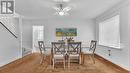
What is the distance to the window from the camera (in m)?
5.71

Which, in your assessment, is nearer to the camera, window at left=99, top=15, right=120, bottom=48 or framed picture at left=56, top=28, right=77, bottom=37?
window at left=99, top=15, right=120, bottom=48

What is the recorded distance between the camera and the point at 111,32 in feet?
21.3

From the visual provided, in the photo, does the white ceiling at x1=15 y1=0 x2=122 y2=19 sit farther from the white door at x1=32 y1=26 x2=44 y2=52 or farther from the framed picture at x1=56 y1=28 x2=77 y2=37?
the white door at x1=32 y1=26 x2=44 y2=52

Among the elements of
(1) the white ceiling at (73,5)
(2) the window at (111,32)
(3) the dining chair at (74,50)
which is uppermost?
(1) the white ceiling at (73,5)

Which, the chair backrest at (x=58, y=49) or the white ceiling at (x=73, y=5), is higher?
the white ceiling at (x=73, y=5)

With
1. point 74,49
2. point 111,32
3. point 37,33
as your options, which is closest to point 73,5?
point 74,49

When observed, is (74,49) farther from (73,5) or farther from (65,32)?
(65,32)

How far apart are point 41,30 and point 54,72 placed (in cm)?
568

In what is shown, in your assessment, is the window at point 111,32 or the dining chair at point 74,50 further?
the window at point 111,32

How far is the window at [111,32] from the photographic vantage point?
571 cm

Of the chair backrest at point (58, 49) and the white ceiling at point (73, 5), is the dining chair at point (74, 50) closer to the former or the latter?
the chair backrest at point (58, 49)

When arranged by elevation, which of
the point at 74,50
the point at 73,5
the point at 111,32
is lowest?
the point at 74,50

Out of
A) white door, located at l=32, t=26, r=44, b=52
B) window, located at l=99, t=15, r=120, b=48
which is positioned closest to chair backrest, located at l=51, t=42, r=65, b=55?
window, located at l=99, t=15, r=120, b=48

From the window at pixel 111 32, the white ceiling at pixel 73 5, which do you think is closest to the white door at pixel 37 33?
the white ceiling at pixel 73 5
